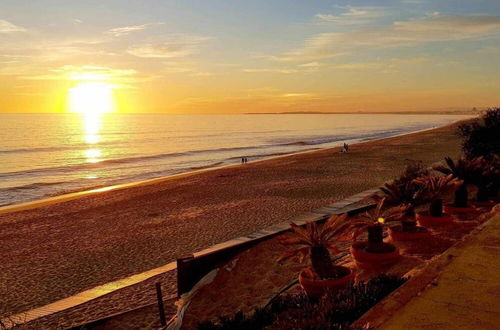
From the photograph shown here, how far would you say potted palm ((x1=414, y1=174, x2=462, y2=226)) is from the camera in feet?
31.7

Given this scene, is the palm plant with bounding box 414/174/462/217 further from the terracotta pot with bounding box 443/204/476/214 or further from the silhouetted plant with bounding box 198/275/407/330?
the silhouetted plant with bounding box 198/275/407/330

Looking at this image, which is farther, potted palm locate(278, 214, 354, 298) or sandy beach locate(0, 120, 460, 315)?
sandy beach locate(0, 120, 460, 315)

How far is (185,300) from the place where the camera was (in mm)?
8031

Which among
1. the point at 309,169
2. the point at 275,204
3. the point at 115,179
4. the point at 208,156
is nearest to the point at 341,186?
the point at 275,204

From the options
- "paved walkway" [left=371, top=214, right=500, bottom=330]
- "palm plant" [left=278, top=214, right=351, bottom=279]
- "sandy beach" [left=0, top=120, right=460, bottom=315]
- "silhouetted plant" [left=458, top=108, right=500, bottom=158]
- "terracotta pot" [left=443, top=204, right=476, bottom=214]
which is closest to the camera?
"paved walkway" [left=371, top=214, right=500, bottom=330]

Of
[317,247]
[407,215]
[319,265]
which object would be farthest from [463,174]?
[319,265]

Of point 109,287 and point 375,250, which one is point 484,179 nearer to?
point 375,250

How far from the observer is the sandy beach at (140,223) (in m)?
11.2

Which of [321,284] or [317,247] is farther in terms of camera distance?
[317,247]

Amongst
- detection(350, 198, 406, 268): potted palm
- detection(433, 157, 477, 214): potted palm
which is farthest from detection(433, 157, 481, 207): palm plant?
detection(350, 198, 406, 268): potted palm

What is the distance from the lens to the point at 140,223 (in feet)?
54.6

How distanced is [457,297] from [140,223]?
1411 cm

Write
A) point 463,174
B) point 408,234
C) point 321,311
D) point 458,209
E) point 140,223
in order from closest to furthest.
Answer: point 321,311, point 408,234, point 458,209, point 463,174, point 140,223

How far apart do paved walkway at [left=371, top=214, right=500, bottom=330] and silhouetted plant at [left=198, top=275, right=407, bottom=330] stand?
16.8 inches
